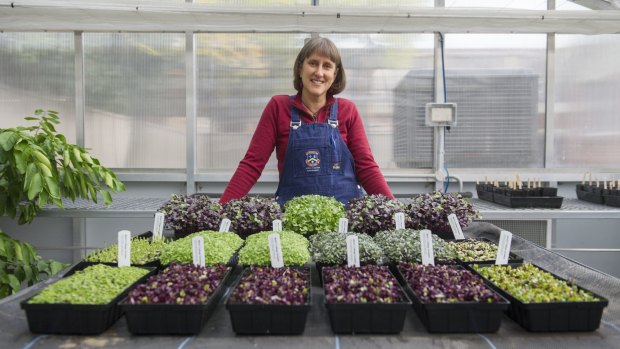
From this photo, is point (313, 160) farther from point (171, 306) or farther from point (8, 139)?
point (8, 139)

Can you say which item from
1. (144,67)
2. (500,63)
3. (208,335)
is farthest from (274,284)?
(500,63)

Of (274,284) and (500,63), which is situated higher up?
(500,63)

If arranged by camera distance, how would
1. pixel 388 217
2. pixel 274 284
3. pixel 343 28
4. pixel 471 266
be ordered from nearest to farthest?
pixel 274 284, pixel 471 266, pixel 388 217, pixel 343 28

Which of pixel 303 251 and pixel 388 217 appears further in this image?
pixel 388 217

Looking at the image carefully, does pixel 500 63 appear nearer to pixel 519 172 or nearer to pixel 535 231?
pixel 519 172

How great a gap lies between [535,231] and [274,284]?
4.00 meters

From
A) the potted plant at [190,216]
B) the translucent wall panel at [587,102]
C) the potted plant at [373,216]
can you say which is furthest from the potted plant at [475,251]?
the translucent wall panel at [587,102]

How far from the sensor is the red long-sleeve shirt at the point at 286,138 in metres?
2.96

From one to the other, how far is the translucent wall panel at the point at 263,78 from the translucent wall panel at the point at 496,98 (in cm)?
37

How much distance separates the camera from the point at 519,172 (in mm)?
4793

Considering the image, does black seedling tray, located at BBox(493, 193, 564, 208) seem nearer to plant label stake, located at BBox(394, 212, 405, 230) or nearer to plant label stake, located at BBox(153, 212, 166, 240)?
plant label stake, located at BBox(394, 212, 405, 230)

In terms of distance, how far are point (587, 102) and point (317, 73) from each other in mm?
3549

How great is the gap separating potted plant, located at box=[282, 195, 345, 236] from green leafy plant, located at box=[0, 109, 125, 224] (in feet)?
5.47

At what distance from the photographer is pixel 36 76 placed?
15.5ft
